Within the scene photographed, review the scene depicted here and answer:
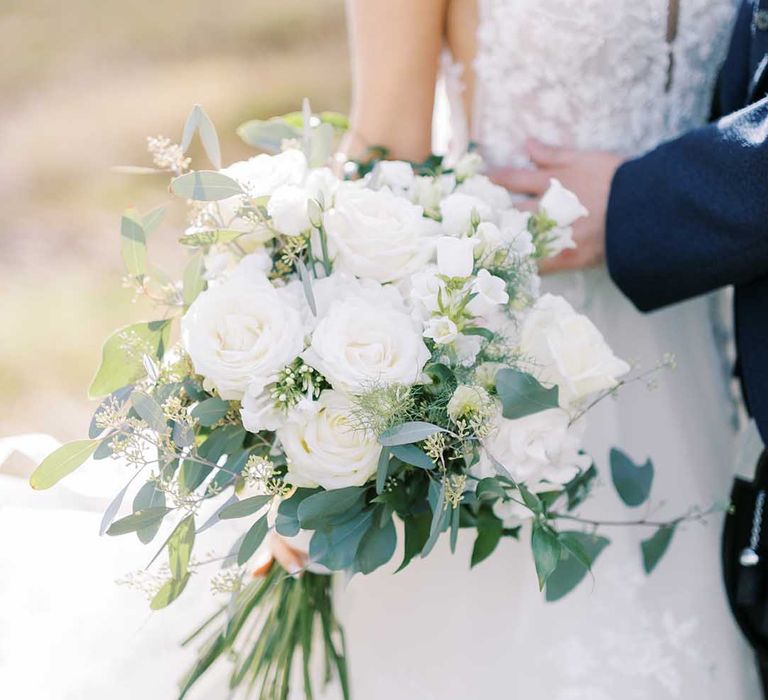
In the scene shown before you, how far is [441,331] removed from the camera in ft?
3.14

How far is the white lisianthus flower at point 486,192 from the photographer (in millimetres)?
1198

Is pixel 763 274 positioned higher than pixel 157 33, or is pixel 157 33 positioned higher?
pixel 763 274

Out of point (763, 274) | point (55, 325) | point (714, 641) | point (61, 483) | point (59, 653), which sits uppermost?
point (763, 274)

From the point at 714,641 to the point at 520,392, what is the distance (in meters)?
0.65

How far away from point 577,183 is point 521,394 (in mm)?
560

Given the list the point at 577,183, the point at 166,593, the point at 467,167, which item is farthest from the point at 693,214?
the point at 166,593

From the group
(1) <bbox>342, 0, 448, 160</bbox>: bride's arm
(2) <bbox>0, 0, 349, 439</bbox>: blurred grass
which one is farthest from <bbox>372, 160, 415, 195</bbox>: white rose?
(2) <bbox>0, 0, 349, 439</bbox>: blurred grass

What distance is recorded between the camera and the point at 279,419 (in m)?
0.98

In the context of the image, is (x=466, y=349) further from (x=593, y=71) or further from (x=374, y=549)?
(x=593, y=71)

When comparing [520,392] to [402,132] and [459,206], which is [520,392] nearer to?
[459,206]

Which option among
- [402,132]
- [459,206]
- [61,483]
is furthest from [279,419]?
[402,132]

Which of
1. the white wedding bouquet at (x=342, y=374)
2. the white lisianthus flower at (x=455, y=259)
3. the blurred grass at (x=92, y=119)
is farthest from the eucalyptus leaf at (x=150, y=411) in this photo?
the blurred grass at (x=92, y=119)

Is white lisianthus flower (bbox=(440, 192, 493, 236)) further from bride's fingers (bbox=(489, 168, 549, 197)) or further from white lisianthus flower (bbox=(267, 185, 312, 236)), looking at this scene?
bride's fingers (bbox=(489, 168, 549, 197))

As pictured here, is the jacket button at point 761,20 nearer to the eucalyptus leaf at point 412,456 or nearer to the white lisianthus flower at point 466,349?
the white lisianthus flower at point 466,349
